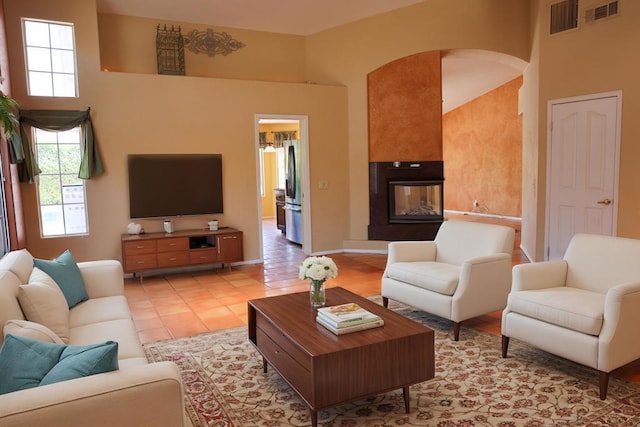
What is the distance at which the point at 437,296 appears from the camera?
3750mm

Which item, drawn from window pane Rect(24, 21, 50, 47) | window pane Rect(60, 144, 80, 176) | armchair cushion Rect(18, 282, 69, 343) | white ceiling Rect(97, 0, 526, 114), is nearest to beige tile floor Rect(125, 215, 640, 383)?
armchair cushion Rect(18, 282, 69, 343)

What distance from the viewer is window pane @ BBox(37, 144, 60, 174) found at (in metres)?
5.59

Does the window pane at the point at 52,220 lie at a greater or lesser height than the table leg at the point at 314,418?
greater

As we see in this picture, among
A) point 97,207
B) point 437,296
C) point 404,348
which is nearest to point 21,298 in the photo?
point 404,348

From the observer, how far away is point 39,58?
5559 millimetres

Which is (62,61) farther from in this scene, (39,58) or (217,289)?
(217,289)

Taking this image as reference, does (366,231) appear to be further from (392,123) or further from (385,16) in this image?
(385,16)

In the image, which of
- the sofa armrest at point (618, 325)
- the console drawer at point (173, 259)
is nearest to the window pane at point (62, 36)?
the console drawer at point (173, 259)

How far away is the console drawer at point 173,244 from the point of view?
580cm

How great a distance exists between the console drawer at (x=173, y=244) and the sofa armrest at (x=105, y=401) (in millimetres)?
4201

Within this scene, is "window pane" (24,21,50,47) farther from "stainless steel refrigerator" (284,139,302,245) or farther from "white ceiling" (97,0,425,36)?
"stainless steel refrigerator" (284,139,302,245)

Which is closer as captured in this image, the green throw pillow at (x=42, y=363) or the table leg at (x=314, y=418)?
the green throw pillow at (x=42, y=363)

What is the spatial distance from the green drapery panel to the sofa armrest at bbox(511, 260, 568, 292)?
191 inches

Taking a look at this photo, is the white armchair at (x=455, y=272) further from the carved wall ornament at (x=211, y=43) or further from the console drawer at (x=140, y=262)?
the carved wall ornament at (x=211, y=43)
